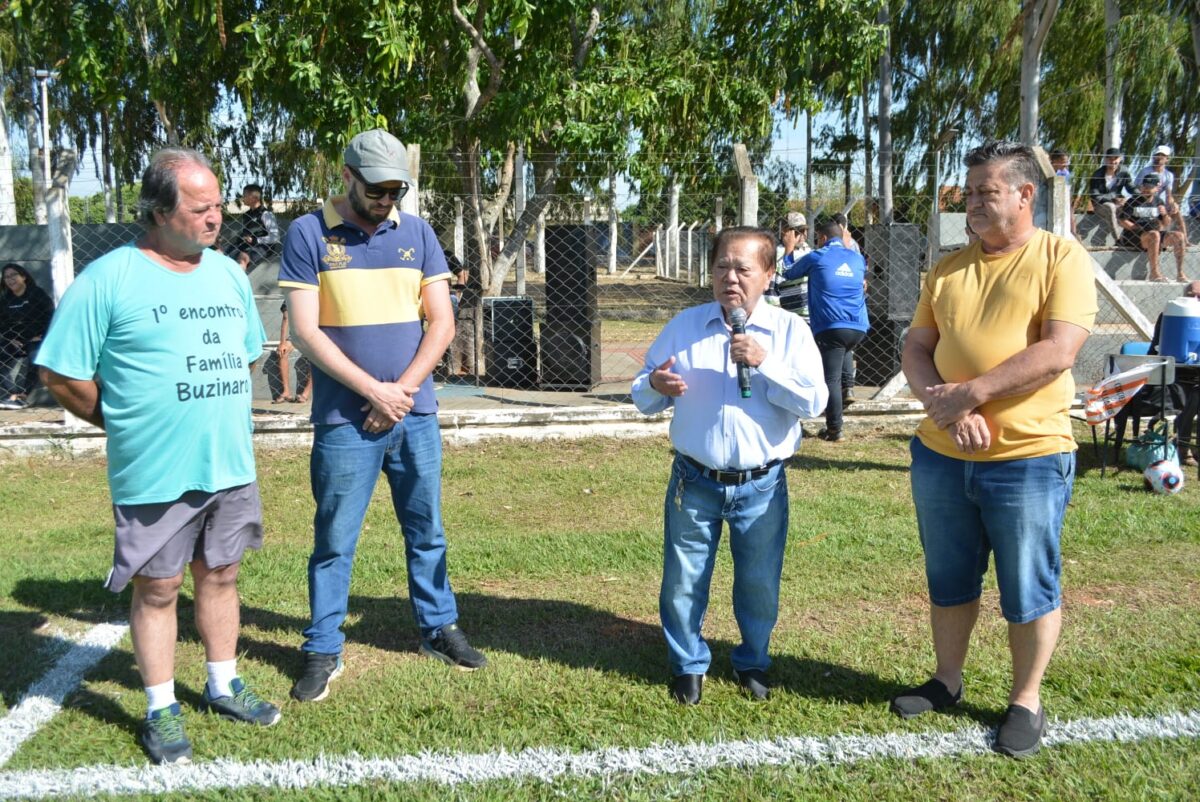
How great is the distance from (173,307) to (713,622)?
2.63 meters

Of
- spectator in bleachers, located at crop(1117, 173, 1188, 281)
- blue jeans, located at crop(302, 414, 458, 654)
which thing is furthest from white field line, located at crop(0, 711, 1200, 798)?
spectator in bleachers, located at crop(1117, 173, 1188, 281)

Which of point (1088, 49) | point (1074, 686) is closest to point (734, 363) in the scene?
point (1074, 686)

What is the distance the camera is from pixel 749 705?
362 centimetres

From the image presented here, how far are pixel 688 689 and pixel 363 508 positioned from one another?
4.64 ft

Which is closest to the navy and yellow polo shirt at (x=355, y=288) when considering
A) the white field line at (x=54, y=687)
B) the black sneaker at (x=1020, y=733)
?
the white field line at (x=54, y=687)

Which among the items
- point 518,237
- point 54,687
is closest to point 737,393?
point 54,687

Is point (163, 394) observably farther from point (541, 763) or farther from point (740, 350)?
point (740, 350)

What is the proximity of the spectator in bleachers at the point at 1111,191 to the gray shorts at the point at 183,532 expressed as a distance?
1435 cm

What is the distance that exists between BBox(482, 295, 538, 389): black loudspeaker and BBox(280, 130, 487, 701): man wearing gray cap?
6773 mm

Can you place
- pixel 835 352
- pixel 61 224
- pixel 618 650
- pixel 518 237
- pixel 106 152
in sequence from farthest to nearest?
pixel 106 152 → pixel 518 237 → pixel 835 352 → pixel 61 224 → pixel 618 650

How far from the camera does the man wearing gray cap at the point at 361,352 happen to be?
12.0 feet

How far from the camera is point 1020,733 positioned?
10.7 ft

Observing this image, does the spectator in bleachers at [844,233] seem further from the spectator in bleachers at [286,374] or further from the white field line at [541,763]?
the white field line at [541,763]

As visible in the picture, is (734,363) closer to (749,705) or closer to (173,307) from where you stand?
(749,705)
